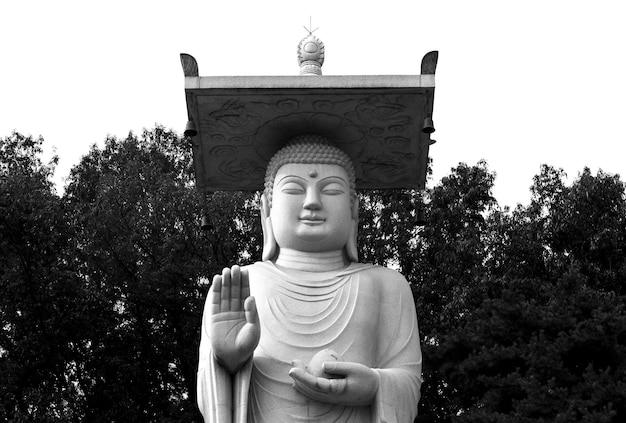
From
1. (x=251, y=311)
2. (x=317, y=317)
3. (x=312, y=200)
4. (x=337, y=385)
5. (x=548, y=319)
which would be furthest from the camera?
(x=548, y=319)

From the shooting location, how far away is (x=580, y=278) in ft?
48.9

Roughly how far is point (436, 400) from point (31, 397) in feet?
19.4

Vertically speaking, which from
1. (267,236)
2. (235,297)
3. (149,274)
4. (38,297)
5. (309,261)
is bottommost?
(235,297)

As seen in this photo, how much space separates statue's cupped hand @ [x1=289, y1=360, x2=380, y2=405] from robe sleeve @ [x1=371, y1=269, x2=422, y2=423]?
11cm

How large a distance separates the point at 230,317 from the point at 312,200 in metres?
1.18

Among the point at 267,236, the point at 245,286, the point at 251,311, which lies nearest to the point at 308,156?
the point at 267,236

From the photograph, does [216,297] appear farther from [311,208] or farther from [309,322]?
[311,208]

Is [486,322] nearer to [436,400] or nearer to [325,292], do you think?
[436,400]

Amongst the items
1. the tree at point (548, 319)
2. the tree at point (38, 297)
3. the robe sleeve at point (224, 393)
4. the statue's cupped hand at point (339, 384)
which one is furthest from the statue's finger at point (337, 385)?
the tree at point (38, 297)

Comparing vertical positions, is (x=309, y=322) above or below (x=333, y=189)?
below

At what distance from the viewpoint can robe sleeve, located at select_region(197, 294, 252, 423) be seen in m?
6.52

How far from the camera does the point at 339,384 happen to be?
6477 millimetres

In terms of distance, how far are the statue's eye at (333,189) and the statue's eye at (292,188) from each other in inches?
6.2

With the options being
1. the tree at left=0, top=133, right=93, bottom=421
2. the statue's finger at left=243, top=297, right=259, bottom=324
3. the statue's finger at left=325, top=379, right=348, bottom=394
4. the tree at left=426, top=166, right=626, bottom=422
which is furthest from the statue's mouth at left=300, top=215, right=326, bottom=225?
the tree at left=0, top=133, right=93, bottom=421
